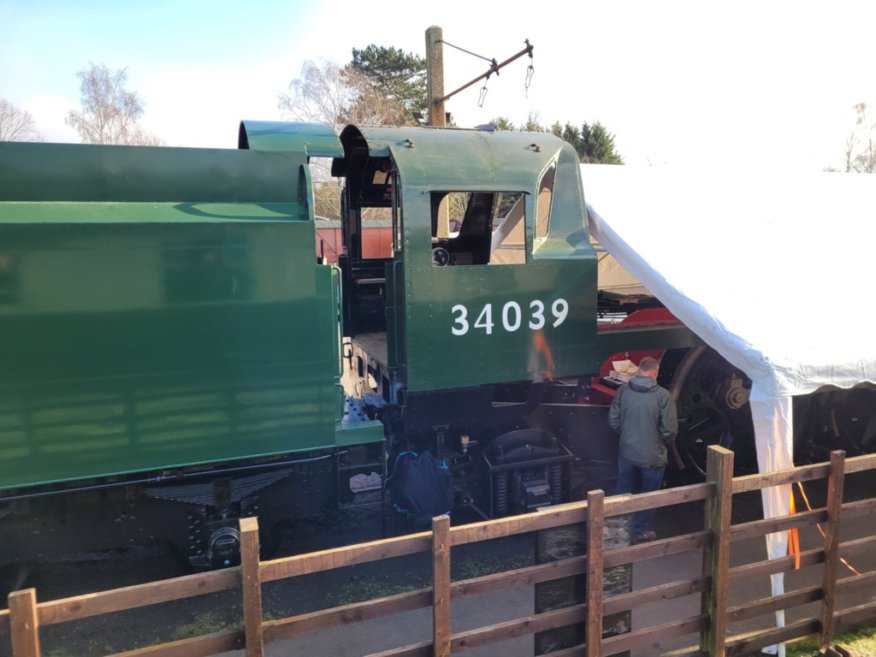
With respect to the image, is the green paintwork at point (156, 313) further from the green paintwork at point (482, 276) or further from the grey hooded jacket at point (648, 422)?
the grey hooded jacket at point (648, 422)

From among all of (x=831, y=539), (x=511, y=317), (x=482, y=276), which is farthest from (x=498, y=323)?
(x=831, y=539)

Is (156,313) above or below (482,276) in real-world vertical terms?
below

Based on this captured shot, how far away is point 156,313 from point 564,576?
263 cm

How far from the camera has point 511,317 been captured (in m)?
4.58

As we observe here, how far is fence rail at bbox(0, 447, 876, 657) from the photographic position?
2.47m

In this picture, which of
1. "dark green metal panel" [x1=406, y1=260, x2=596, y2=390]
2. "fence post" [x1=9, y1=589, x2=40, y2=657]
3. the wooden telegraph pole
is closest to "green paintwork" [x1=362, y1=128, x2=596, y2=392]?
"dark green metal panel" [x1=406, y1=260, x2=596, y2=390]

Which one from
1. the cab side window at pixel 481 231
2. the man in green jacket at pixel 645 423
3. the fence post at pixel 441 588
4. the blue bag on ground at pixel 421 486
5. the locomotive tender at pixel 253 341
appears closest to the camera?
the fence post at pixel 441 588

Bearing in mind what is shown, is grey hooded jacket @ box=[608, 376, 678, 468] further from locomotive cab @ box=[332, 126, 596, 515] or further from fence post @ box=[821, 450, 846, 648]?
fence post @ box=[821, 450, 846, 648]

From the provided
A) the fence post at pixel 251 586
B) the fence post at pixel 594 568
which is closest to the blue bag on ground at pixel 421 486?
the fence post at pixel 594 568

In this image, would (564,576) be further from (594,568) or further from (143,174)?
(143,174)

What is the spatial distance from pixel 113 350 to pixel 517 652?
287cm

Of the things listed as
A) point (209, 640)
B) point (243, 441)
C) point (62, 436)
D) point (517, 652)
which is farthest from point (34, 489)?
point (517, 652)

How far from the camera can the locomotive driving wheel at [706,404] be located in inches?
229

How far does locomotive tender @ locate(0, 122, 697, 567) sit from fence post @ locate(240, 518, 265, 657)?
1.51 metres
